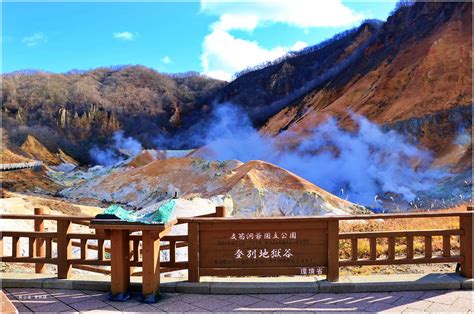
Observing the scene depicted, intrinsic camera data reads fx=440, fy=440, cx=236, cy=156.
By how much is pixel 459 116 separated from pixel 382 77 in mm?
6853

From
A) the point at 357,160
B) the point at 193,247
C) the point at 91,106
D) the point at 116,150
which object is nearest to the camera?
the point at 193,247

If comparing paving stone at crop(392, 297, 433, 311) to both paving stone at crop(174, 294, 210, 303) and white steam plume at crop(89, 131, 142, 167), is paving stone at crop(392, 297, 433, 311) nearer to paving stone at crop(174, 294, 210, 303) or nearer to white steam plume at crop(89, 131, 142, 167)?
paving stone at crop(174, 294, 210, 303)

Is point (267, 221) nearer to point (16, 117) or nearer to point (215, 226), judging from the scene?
point (215, 226)

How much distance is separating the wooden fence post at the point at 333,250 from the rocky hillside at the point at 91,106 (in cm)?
4320

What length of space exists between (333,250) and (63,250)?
3.00m

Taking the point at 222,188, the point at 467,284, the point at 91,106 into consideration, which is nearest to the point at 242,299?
the point at 467,284

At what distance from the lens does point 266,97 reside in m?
47.0

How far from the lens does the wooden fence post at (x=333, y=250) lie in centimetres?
470

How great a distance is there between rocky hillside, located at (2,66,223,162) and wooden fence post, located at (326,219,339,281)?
43.2m

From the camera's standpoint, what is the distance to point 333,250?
4.71 m

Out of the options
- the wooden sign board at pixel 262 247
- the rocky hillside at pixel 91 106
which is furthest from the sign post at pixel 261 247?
the rocky hillside at pixel 91 106

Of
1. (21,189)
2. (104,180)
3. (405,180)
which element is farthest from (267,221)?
(21,189)

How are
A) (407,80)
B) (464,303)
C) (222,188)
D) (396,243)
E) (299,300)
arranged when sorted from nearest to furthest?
1. (464,303)
2. (299,300)
3. (396,243)
4. (222,188)
5. (407,80)

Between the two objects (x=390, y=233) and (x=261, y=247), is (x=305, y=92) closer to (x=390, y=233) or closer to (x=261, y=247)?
(x=390, y=233)
